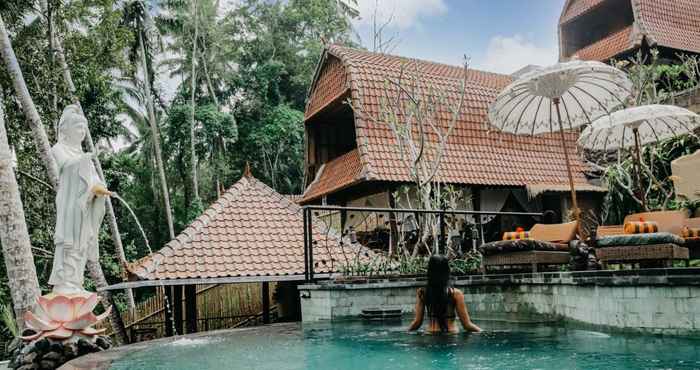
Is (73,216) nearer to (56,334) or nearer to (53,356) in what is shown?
(56,334)

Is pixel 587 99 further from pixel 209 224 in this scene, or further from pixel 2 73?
pixel 2 73

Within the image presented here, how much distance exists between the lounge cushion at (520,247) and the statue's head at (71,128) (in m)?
4.80

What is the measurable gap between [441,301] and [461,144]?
913 cm

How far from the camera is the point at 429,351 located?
483 cm

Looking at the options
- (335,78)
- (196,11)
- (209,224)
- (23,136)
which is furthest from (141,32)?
(209,224)

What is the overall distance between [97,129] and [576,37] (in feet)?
57.3

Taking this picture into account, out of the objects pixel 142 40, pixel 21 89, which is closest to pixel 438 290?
pixel 21 89

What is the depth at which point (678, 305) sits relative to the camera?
15.5 ft

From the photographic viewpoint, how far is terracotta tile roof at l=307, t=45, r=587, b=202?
526 inches

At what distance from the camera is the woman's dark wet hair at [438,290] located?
5.55 m

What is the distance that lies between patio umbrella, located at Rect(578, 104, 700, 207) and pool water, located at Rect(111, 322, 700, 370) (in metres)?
3.47

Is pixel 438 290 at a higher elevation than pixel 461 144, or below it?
below

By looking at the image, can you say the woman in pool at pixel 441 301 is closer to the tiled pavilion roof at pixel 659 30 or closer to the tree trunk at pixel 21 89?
the tree trunk at pixel 21 89

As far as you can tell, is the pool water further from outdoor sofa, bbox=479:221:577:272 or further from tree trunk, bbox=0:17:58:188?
tree trunk, bbox=0:17:58:188
